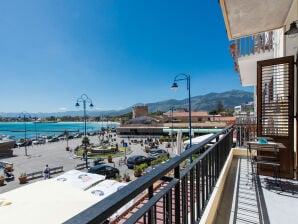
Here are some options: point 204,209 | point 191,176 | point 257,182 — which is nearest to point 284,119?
point 257,182

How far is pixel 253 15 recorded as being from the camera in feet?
13.1

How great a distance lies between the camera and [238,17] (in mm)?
4043

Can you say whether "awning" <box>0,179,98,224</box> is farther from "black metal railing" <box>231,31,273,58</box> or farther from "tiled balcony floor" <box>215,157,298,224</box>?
"black metal railing" <box>231,31,273,58</box>

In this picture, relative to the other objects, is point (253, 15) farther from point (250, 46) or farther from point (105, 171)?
point (105, 171)

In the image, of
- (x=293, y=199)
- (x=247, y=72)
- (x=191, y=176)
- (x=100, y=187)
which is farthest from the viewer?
(x=247, y=72)

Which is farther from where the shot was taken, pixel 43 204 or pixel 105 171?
pixel 105 171

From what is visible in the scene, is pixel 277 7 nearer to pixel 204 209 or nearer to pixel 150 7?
pixel 204 209

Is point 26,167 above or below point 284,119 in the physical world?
below

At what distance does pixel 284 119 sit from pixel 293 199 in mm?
1797

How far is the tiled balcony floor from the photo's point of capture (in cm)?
262

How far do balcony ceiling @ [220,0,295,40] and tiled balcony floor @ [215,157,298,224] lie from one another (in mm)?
3531

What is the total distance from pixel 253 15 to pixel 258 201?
379cm

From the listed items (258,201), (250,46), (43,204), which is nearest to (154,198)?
(258,201)

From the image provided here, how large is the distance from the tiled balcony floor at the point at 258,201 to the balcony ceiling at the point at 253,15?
3.53m
